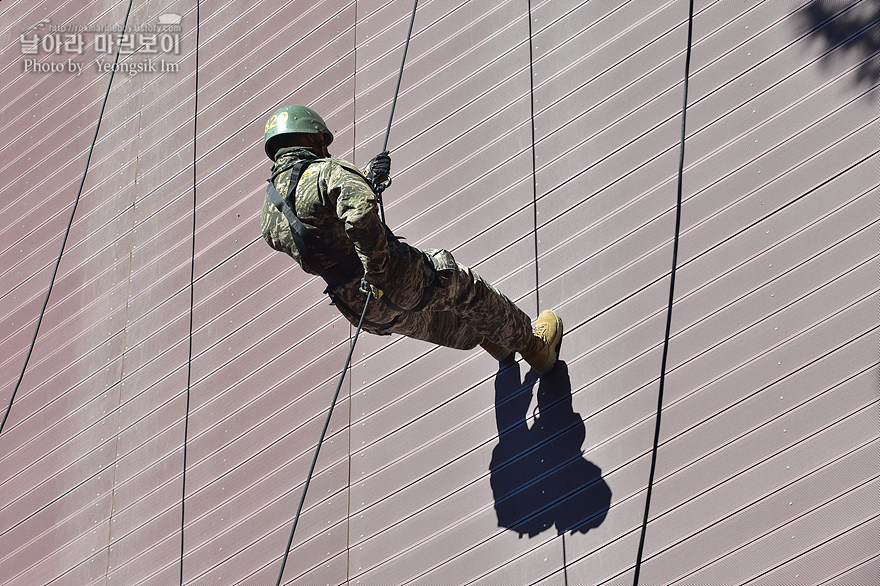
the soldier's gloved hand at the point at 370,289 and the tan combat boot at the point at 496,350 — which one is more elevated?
the soldier's gloved hand at the point at 370,289

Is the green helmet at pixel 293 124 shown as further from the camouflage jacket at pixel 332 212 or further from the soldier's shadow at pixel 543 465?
the soldier's shadow at pixel 543 465

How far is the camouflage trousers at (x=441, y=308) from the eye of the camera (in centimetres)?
528

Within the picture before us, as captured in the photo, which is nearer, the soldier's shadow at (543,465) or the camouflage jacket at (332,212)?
the camouflage jacket at (332,212)

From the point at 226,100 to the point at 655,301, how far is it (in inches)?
127

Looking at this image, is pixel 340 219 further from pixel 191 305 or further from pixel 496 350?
pixel 191 305

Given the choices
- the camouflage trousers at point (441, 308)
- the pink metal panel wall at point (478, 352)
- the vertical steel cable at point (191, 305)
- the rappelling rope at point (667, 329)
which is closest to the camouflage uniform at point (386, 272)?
the camouflage trousers at point (441, 308)

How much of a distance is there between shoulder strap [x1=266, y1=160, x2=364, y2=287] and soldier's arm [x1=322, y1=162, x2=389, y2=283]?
0.52ft

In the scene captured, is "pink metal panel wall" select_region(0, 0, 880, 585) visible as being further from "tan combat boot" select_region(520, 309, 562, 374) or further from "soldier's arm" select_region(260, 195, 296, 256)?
"soldier's arm" select_region(260, 195, 296, 256)

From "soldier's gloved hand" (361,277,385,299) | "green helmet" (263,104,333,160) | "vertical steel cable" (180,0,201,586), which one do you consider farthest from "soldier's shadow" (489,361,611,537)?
"vertical steel cable" (180,0,201,586)

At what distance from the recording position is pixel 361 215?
4.84 metres

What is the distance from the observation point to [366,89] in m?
7.09

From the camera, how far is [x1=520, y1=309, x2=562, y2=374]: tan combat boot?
5609 millimetres

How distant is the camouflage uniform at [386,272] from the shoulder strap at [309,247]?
2 centimetres

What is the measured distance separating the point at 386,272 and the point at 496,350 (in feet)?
3.07
